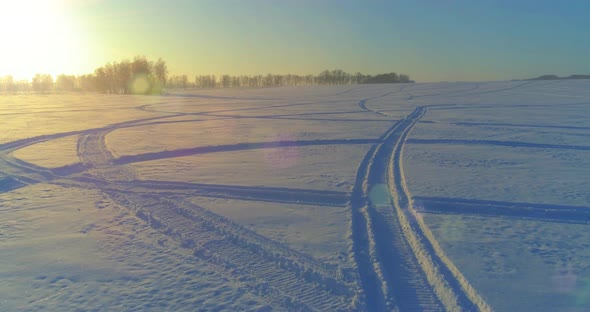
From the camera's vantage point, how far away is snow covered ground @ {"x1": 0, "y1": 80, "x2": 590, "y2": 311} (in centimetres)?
402

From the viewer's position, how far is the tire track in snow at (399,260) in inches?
152

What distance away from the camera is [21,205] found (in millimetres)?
7000

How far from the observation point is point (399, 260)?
4.71 meters

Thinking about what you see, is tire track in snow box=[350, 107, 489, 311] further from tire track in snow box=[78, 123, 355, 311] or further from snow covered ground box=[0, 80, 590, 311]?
tire track in snow box=[78, 123, 355, 311]

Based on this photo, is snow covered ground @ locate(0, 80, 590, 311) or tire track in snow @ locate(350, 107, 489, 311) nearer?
tire track in snow @ locate(350, 107, 489, 311)

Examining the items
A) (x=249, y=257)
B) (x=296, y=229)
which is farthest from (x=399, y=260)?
(x=249, y=257)

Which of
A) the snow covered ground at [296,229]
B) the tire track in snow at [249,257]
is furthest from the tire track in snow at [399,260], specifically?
the tire track in snow at [249,257]

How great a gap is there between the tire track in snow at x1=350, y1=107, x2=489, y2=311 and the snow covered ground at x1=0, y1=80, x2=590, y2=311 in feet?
0.07

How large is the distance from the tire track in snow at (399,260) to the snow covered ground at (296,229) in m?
0.02

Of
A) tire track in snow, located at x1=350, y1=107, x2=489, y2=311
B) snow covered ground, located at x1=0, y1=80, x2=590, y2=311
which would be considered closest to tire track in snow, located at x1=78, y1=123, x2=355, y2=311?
snow covered ground, located at x1=0, y1=80, x2=590, y2=311

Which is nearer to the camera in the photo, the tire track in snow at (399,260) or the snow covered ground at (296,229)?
Answer: the tire track in snow at (399,260)

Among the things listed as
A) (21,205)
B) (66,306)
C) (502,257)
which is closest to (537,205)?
(502,257)

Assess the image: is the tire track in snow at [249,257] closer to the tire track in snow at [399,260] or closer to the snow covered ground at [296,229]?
the snow covered ground at [296,229]

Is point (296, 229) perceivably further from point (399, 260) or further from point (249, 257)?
point (399, 260)
